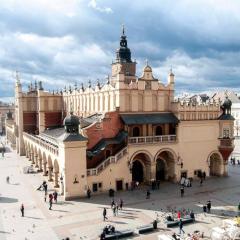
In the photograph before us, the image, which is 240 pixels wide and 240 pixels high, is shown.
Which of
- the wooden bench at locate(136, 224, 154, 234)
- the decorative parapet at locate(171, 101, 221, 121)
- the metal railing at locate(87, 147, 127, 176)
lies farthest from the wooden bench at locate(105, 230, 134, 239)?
the decorative parapet at locate(171, 101, 221, 121)

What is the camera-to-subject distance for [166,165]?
4788cm

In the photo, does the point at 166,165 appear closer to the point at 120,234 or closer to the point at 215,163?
the point at 215,163

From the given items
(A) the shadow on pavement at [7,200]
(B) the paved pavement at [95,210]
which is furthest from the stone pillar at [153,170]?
(A) the shadow on pavement at [7,200]

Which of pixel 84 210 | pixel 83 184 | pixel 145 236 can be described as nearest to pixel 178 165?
pixel 83 184

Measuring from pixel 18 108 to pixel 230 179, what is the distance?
45542mm

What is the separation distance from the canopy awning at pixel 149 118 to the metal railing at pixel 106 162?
3.87m

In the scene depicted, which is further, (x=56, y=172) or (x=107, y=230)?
(x=56, y=172)

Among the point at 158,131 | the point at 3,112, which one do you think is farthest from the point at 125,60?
the point at 3,112

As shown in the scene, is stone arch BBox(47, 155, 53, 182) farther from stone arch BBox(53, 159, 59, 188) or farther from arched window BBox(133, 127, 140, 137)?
arched window BBox(133, 127, 140, 137)

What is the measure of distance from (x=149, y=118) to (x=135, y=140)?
3.80m

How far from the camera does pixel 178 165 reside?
46312 mm

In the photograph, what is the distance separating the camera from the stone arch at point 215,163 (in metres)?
49.6

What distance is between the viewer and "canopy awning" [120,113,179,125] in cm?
4380

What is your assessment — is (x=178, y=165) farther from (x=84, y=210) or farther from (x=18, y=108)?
(x=18, y=108)
